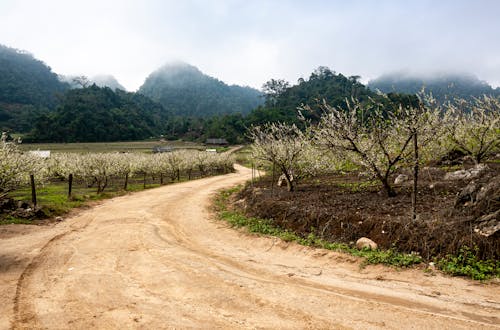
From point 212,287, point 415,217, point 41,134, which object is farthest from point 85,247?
point 41,134

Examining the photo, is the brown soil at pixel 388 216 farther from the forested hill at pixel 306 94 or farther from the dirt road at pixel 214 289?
the forested hill at pixel 306 94

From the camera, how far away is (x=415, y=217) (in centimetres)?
1033

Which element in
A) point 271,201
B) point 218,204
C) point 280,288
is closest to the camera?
point 280,288

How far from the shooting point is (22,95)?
152m

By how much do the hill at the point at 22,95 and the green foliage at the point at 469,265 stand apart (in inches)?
5504

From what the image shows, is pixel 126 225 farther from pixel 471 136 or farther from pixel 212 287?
pixel 471 136

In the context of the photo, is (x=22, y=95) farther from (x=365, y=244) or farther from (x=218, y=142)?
(x=365, y=244)

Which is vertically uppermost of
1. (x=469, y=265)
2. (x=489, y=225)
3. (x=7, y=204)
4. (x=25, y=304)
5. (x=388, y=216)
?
(x=489, y=225)

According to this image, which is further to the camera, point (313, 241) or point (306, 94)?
point (306, 94)

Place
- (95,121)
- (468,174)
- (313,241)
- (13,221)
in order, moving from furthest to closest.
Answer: (95,121), (468,174), (13,221), (313,241)

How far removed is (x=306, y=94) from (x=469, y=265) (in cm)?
14022

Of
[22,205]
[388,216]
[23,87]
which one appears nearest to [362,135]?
[388,216]

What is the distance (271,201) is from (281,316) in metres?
9.60

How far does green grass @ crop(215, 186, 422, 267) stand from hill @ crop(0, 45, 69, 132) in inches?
5133
